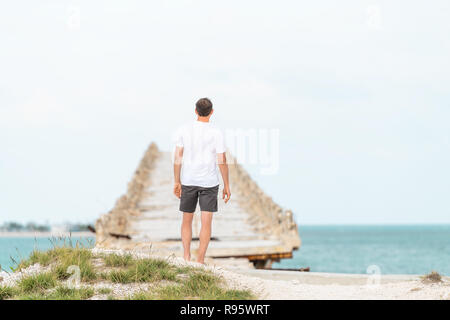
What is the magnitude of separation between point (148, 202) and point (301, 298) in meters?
15.4

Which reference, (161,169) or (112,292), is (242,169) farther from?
(112,292)

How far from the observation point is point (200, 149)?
24.8 feet

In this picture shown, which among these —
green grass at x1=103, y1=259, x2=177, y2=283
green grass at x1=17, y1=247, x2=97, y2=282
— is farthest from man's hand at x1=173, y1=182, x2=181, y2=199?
green grass at x1=17, y1=247, x2=97, y2=282

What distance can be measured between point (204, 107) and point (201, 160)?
2.18 ft

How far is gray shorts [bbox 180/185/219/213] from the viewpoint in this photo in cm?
756

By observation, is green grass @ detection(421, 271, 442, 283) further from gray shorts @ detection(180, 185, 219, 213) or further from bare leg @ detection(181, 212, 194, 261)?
bare leg @ detection(181, 212, 194, 261)

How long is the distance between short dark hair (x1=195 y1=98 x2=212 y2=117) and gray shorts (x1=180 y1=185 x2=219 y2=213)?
936mm

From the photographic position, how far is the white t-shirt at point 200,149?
755 cm

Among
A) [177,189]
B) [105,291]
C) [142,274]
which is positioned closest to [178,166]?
[177,189]

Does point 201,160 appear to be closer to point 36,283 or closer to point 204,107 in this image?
point 204,107

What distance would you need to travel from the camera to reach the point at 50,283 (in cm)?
650

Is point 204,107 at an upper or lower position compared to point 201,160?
upper

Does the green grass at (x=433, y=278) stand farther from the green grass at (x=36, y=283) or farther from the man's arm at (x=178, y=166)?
the green grass at (x=36, y=283)

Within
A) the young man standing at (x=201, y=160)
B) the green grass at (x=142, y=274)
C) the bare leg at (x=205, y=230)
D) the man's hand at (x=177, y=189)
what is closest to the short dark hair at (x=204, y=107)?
the young man standing at (x=201, y=160)
